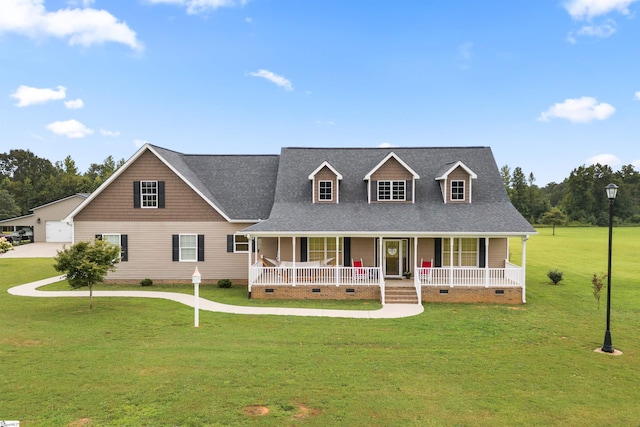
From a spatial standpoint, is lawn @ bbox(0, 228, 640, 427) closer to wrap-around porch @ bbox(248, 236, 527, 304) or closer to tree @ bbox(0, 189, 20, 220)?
wrap-around porch @ bbox(248, 236, 527, 304)

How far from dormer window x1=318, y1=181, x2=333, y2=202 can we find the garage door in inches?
1376

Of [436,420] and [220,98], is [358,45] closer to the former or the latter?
[220,98]

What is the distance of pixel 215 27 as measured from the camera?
25594 mm

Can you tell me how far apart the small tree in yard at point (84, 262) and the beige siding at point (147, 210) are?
20.9 feet

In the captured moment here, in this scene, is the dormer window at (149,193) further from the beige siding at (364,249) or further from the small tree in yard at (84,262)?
the beige siding at (364,249)

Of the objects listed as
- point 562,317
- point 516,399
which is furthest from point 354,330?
point 562,317

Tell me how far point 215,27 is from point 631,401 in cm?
2653

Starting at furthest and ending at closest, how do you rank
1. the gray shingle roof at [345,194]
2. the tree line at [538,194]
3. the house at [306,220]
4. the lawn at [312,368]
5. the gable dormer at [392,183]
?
1. the tree line at [538,194]
2. the gable dormer at [392,183]
3. the house at [306,220]
4. the gray shingle roof at [345,194]
5. the lawn at [312,368]

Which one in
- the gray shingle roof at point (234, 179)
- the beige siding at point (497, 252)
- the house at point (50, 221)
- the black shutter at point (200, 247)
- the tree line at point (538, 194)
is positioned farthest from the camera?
the tree line at point (538, 194)

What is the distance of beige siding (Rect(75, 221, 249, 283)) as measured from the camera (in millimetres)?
22312

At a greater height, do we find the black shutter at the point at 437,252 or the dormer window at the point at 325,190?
the dormer window at the point at 325,190

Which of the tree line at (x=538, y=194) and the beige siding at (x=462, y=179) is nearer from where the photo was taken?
the beige siding at (x=462, y=179)

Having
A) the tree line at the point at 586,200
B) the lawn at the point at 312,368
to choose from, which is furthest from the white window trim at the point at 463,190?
the tree line at the point at 586,200

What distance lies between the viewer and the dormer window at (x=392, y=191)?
74.0ft
